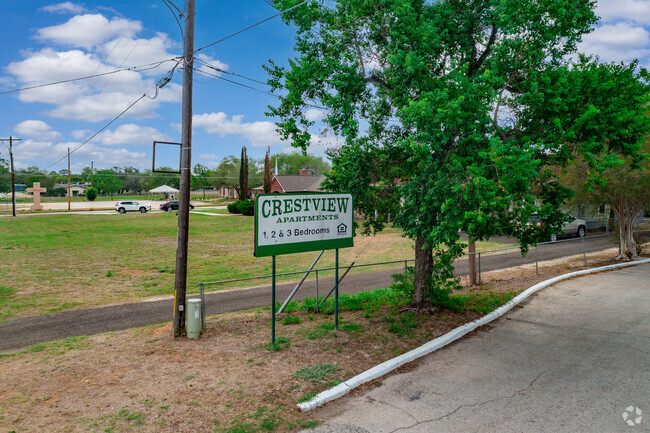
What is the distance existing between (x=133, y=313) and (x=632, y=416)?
1114 centimetres

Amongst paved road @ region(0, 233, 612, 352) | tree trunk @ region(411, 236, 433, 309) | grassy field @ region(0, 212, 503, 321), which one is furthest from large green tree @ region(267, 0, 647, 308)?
grassy field @ region(0, 212, 503, 321)

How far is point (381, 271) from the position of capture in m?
17.6

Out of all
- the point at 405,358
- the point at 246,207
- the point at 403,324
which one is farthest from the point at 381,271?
the point at 246,207

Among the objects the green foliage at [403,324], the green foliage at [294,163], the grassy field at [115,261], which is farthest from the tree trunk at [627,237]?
the green foliage at [294,163]

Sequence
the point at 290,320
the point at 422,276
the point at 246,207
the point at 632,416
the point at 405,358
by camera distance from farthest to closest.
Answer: the point at 246,207
the point at 422,276
the point at 290,320
the point at 405,358
the point at 632,416

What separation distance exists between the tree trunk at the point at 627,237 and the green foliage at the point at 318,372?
16953 mm

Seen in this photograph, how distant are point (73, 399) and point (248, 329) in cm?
378

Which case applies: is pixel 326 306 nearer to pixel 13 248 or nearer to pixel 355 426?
pixel 355 426

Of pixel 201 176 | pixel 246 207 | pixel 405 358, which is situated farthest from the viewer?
pixel 201 176

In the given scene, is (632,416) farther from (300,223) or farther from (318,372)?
(300,223)

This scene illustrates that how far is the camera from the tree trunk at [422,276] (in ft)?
31.5

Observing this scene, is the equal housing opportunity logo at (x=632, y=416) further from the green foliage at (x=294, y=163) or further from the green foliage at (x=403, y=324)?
the green foliage at (x=294, y=163)

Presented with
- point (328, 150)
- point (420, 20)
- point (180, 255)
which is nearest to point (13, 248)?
point (180, 255)

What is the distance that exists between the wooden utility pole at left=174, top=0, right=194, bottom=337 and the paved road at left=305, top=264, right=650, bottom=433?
14.9ft
